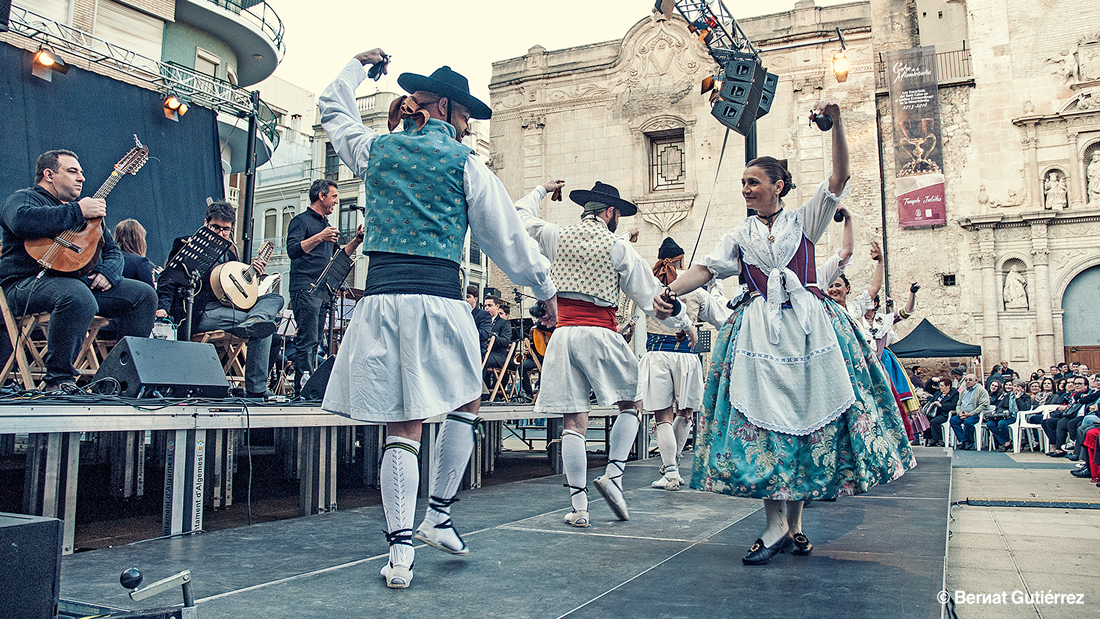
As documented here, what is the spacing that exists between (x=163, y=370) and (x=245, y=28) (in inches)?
675

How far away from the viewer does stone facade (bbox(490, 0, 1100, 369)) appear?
19.5 meters

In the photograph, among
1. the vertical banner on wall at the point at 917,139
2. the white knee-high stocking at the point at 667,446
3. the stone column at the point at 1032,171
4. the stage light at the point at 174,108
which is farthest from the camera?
the vertical banner on wall at the point at 917,139

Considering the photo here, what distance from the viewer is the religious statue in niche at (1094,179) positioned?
774 inches

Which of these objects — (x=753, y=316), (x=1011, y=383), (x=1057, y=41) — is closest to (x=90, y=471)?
(x=753, y=316)

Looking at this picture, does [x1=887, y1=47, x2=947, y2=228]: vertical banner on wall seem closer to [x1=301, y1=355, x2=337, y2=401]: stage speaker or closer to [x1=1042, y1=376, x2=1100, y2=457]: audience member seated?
[x1=1042, y1=376, x2=1100, y2=457]: audience member seated

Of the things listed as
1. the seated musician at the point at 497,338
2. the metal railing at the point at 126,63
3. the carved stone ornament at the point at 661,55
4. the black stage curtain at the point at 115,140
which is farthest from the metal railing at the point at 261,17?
the seated musician at the point at 497,338

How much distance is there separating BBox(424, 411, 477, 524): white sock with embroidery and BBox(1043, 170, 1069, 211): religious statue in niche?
2203 centimetres

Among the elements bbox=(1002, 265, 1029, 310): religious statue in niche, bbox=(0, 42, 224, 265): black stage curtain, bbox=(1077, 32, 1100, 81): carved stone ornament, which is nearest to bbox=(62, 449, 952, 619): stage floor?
bbox=(0, 42, 224, 265): black stage curtain

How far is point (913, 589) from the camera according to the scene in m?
2.42

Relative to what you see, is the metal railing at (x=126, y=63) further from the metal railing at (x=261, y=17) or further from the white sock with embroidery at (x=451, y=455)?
the white sock with embroidery at (x=451, y=455)

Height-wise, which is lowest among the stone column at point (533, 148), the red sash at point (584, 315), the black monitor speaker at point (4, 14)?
the red sash at point (584, 315)

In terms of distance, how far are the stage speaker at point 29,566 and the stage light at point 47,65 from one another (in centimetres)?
1139

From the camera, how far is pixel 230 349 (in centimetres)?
615

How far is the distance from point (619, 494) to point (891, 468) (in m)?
1.50
